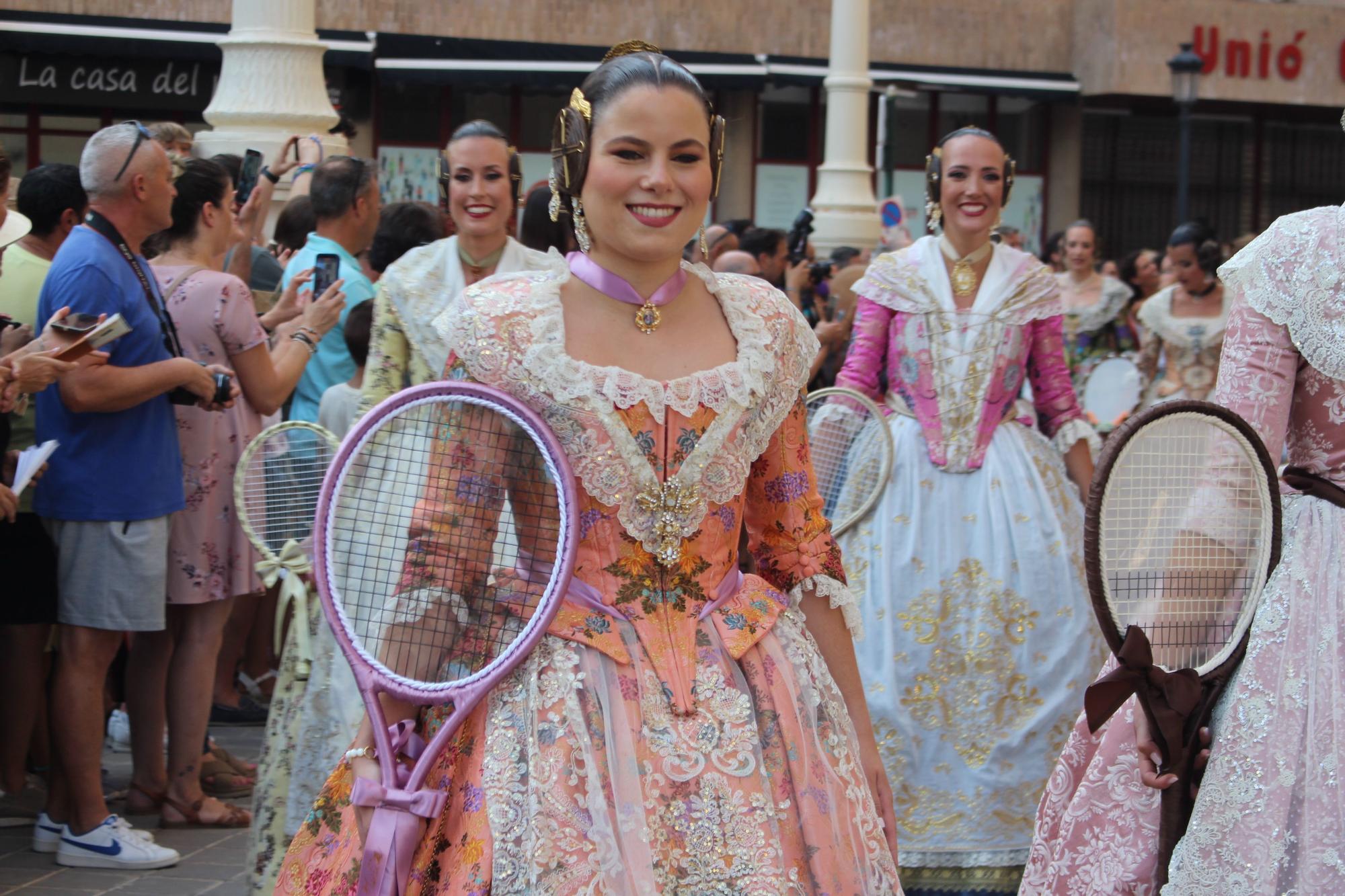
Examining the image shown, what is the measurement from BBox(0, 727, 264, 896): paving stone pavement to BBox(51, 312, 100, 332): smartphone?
4.98 ft

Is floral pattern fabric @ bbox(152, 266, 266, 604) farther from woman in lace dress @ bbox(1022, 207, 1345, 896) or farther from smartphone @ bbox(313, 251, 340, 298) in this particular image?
woman in lace dress @ bbox(1022, 207, 1345, 896)

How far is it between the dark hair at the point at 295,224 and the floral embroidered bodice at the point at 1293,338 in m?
5.08

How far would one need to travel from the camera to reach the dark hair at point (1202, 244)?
30.3 feet

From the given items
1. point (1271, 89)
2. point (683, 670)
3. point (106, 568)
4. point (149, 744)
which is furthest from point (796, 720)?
point (1271, 89)

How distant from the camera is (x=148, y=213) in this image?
16.9 feet

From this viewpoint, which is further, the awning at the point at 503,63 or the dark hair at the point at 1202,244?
the awning at the point at 503,63

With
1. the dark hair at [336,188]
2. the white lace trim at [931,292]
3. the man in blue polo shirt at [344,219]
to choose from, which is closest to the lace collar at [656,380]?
the white lace trim at [931,292]

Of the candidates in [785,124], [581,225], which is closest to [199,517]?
[581,225]

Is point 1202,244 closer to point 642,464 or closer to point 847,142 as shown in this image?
point 642,464

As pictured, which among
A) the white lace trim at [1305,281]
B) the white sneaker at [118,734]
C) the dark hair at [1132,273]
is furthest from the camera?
the dark hair at [1132,273]

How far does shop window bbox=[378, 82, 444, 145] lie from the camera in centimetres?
2161

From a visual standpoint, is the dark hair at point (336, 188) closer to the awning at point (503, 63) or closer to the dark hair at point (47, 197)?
the dark hair at point (47, 197)

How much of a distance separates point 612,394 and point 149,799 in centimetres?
366

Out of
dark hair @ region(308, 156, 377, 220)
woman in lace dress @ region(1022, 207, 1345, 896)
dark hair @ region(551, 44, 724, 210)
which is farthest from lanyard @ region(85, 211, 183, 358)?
woman in lace dress @ region(1022, 207, 1345, 896)
